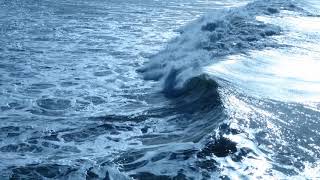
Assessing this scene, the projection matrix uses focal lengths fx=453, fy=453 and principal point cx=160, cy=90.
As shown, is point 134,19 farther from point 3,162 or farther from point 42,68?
point 3,162

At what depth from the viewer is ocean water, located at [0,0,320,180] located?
591cm

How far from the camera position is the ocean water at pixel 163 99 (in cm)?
591

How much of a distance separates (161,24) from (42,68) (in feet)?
25.4

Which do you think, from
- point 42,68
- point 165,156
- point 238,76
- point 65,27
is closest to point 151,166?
point 165,156

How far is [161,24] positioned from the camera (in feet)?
58.4

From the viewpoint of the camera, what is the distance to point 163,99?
8.91m

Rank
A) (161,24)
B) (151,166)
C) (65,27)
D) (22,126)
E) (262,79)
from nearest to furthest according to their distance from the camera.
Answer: (151,166) < (22,126) < (262,79) < (65,27) < (161,24)

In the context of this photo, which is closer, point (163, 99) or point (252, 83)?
point (163, 99)

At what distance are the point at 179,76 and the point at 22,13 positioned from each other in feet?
35.3

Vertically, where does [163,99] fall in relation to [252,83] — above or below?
below

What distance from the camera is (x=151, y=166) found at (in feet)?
19.2

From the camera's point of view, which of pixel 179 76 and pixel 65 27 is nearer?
pixel 179 76

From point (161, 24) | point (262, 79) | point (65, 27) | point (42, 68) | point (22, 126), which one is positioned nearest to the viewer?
point (22, 126)

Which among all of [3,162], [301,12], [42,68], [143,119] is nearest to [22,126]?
[3,162]
